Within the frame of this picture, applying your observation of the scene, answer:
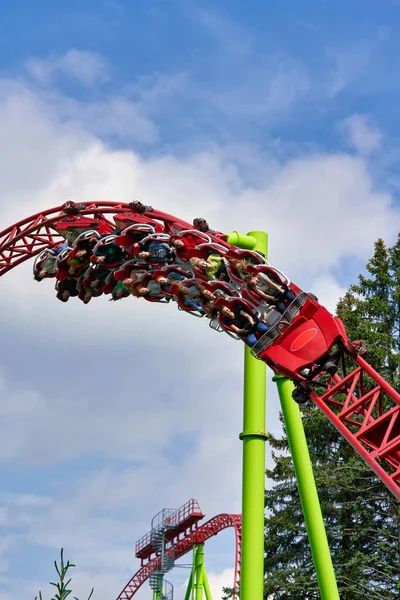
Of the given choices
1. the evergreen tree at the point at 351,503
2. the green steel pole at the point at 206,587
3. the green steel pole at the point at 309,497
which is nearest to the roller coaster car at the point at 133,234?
the green steel pole at the point at 309,497

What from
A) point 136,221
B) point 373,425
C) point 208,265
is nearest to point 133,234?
point 136,221

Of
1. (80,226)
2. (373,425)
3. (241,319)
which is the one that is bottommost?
(373,425)

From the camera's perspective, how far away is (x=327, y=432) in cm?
1870

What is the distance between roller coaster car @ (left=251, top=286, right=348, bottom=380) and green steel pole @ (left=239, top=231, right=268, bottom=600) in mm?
1271

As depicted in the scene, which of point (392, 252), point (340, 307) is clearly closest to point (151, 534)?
point (340, 307)

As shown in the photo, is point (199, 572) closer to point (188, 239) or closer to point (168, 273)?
point (168, 273)

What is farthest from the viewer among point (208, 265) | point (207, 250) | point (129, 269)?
point (129, 269)

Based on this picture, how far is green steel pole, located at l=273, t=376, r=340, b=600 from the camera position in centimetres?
957

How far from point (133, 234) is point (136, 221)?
15 centimetres

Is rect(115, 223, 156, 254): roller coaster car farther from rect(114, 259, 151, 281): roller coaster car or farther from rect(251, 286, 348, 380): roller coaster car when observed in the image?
rect(251, 286, 348, 380): roller coaster car

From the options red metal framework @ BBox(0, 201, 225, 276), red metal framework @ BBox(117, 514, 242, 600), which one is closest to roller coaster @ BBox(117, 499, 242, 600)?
red metal framework @ BBox(117, 514, 242, 600)

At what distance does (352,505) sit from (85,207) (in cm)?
910

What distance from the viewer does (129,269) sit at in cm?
1016

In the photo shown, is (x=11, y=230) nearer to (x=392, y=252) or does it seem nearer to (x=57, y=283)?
(x=57, y=283)
